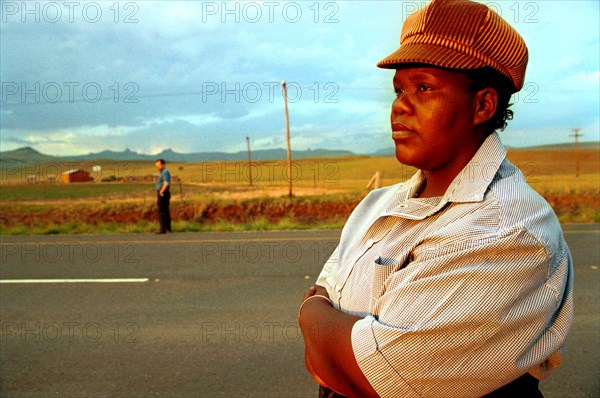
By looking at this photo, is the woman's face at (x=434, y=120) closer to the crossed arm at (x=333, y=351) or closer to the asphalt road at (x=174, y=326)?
the crossed arm at (x=333, y=351)

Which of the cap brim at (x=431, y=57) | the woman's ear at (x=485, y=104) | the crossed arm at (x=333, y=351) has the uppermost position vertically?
the cap brim at (x=431, y=57)

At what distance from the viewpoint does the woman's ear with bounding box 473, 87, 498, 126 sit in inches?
54.2

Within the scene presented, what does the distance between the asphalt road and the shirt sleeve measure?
290cm

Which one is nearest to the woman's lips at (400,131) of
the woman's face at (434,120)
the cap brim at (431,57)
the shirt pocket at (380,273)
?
the woman's face at (434,120)

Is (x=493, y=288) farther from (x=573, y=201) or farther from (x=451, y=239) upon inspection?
(x=573, y=201)

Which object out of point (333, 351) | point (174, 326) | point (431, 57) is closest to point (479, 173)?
point (431, 57)

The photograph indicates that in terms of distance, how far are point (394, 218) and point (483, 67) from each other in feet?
1.30

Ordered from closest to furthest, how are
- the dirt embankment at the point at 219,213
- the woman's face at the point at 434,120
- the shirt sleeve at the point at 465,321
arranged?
1. the shirt sleeve at the point at 465,321
2. the woman's face at the point at 434,120
3. the dirt embankment at the point at 219,213

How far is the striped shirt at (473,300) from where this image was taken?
1.13m

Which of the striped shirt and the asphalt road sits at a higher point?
the striped shirt

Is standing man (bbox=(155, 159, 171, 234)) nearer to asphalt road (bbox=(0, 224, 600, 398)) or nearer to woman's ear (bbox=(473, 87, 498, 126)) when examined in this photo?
asphalt road (bbox=(0, 224, 600, 398))

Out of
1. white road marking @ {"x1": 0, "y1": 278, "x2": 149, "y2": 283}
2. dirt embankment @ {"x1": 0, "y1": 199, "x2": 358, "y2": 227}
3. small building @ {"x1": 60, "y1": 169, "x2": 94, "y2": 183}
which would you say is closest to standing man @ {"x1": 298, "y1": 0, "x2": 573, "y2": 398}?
white road marking @ {"x1": 0, "y1": 278, "x2": 149, "y2": 283}

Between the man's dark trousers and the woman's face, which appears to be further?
the man's dark trousers

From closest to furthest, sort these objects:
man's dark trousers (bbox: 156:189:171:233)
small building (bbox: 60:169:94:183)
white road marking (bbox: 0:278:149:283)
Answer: white road marking (bbox: 0:278:149:283)
man's dark trousers (bbox: 156:189:171:233)
small building (bbox: 60:169:94:183)
